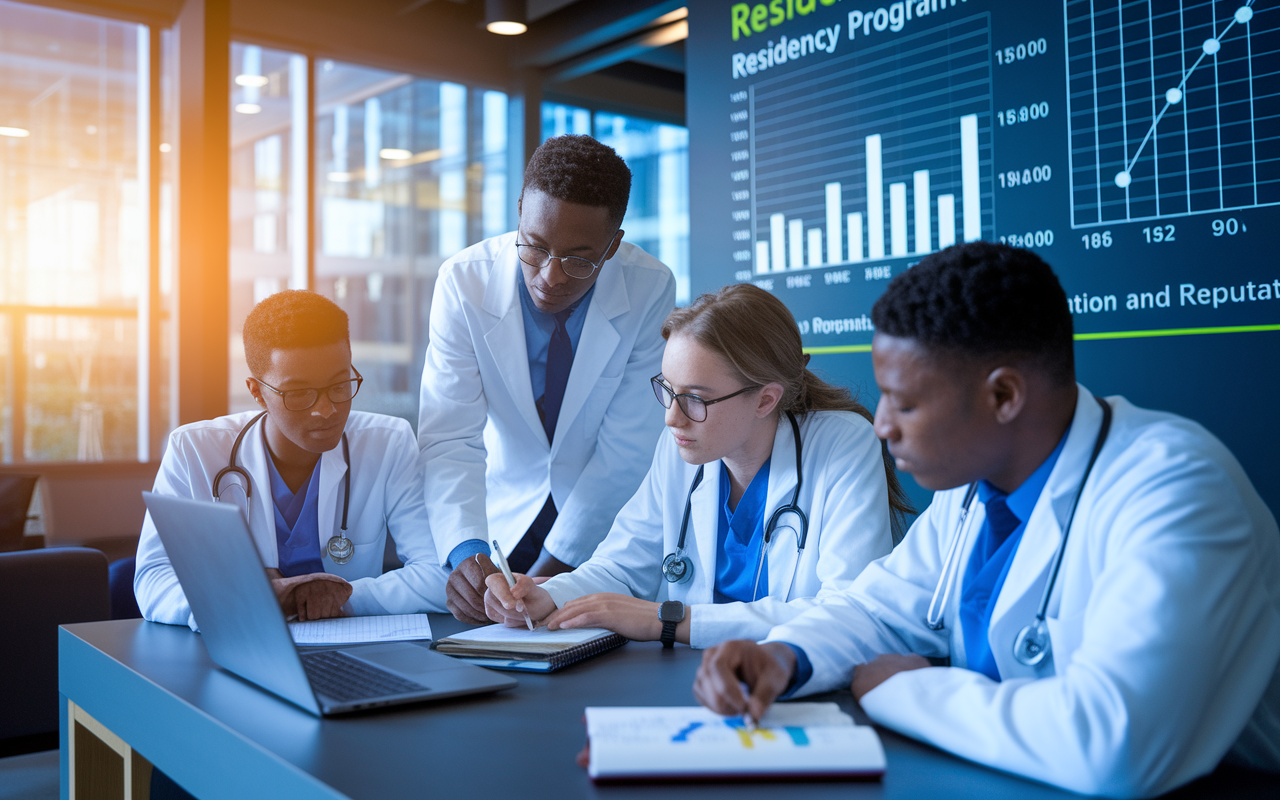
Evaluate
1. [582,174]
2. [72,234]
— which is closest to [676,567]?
[582,174]

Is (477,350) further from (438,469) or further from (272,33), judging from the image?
(272,33)

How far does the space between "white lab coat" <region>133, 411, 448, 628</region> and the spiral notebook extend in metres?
0.38

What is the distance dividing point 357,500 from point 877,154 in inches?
87.4

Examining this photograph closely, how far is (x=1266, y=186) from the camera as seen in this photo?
2412 millimetres

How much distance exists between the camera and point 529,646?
4.54 ft

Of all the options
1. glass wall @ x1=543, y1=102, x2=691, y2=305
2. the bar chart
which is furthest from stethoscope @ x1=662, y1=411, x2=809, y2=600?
glass wall @ x1=543, y1=102, x2=691, y2=305

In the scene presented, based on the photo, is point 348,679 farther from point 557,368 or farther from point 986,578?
point 557,368

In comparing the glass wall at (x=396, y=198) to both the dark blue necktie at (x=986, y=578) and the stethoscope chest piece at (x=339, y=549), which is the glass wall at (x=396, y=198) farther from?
the dark blue necktie at (x=986, y=578)

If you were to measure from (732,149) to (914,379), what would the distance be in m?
3.01

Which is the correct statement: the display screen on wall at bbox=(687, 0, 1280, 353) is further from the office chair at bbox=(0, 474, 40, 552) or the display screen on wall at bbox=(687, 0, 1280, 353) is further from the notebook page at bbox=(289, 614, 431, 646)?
the office chair at bbox=(0, 474, 40, 552)

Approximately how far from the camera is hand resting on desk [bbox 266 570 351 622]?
170cm

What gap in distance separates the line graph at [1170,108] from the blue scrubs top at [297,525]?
228cm

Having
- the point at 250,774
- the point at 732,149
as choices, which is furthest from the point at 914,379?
the point at 732,149

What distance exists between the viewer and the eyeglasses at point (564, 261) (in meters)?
2.05
